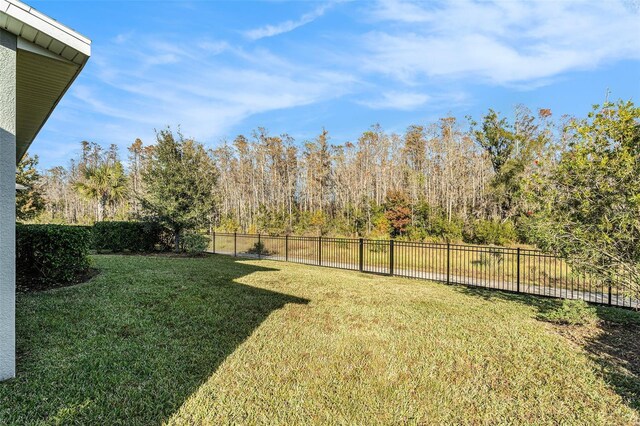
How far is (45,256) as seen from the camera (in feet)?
20.0

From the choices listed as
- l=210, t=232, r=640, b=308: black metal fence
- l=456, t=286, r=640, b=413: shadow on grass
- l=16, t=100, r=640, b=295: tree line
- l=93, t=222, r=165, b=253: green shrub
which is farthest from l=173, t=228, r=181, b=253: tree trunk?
l=456, t=286, r=640, b=413: shadow on grass

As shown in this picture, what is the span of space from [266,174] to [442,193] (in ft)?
61.9

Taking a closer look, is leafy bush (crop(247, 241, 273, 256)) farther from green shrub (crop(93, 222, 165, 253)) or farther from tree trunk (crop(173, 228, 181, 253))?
green shrub (crop(93, 222, 165, 253))

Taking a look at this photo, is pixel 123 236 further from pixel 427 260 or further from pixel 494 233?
pixel 494 233

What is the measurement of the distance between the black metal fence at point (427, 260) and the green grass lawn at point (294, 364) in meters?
3.15

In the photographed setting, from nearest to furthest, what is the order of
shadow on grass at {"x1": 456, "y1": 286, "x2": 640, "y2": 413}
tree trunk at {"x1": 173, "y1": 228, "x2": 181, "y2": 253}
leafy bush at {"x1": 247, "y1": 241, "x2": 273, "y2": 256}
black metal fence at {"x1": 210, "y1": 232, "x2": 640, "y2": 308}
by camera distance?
shadow on grass at {"x1": 456, "y1": 286, "x2": 640, "y2": 413}
black metal fence at {"x1": 210, "y1": 232, "x2": 640, "y2": 308}
tree trunk at {"x1": 173, "y1": 228, "x2": 181, "y2": 253}
leafy bush at {"x1": 247, "y1": 241, "x2": 273, "y2": 256}

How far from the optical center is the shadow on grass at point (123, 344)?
269 cm

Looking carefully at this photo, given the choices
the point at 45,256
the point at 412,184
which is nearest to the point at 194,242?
the point at 45,256

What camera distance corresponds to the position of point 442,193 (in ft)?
92.2

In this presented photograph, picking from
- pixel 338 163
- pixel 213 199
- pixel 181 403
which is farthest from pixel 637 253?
pixel 338 163

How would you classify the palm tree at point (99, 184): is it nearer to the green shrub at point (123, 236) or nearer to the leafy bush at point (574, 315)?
the green shrub at point (123, 236)

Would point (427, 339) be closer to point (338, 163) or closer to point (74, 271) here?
point (74, 271)

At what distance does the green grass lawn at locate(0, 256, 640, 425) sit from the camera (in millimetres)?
2686

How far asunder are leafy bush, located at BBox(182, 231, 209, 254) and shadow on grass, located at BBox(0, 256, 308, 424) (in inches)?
231
